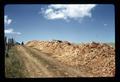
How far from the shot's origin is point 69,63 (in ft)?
13.8

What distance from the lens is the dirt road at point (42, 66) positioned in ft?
13.5

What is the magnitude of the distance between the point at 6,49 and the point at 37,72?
1.22ft

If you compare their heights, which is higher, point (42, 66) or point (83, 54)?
point (83, 54)

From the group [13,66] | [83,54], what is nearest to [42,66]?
[13,66]

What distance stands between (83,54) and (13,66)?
0.70m

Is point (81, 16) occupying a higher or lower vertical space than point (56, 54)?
higher

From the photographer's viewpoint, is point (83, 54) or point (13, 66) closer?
point (13, 66)

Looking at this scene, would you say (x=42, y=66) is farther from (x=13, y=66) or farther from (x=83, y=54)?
(x=83, y=54)

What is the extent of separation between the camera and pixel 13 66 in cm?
411

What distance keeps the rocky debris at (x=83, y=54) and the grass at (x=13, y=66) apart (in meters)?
0.18
